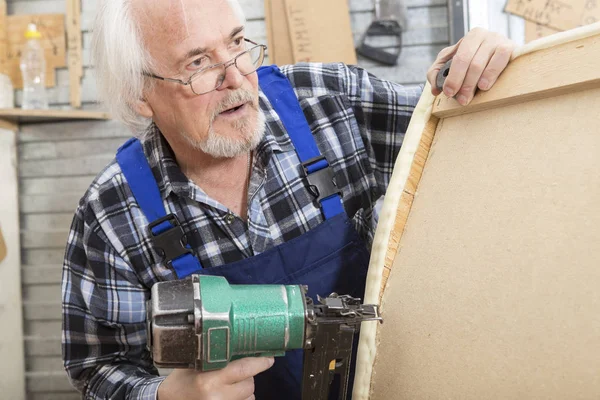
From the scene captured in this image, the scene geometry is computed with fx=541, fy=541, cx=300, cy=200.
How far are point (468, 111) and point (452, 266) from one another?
307 mm

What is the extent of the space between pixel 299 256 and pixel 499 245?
2.17ft

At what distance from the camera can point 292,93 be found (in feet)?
5.29

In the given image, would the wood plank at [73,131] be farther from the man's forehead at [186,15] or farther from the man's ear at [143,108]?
the man's forehead at [186,15]

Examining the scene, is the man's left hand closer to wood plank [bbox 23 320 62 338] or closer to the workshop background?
the workshop background

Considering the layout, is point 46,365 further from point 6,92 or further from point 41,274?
point 6,92

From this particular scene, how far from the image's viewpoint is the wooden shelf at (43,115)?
296 cm

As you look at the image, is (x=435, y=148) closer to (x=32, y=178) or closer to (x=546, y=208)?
(x=546, y=208)

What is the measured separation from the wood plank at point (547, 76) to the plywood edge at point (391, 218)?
0.10 m

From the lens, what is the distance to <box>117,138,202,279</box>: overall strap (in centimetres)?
145

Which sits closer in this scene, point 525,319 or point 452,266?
point 525,319

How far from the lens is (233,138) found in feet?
4.84

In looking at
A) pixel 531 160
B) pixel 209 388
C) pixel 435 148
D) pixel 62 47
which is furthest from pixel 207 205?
pixel 62 47

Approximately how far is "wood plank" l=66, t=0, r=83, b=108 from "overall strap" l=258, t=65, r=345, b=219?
1941mm

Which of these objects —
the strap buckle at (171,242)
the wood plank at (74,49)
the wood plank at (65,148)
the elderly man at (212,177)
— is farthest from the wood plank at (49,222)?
the strap buckle at (171,242)
